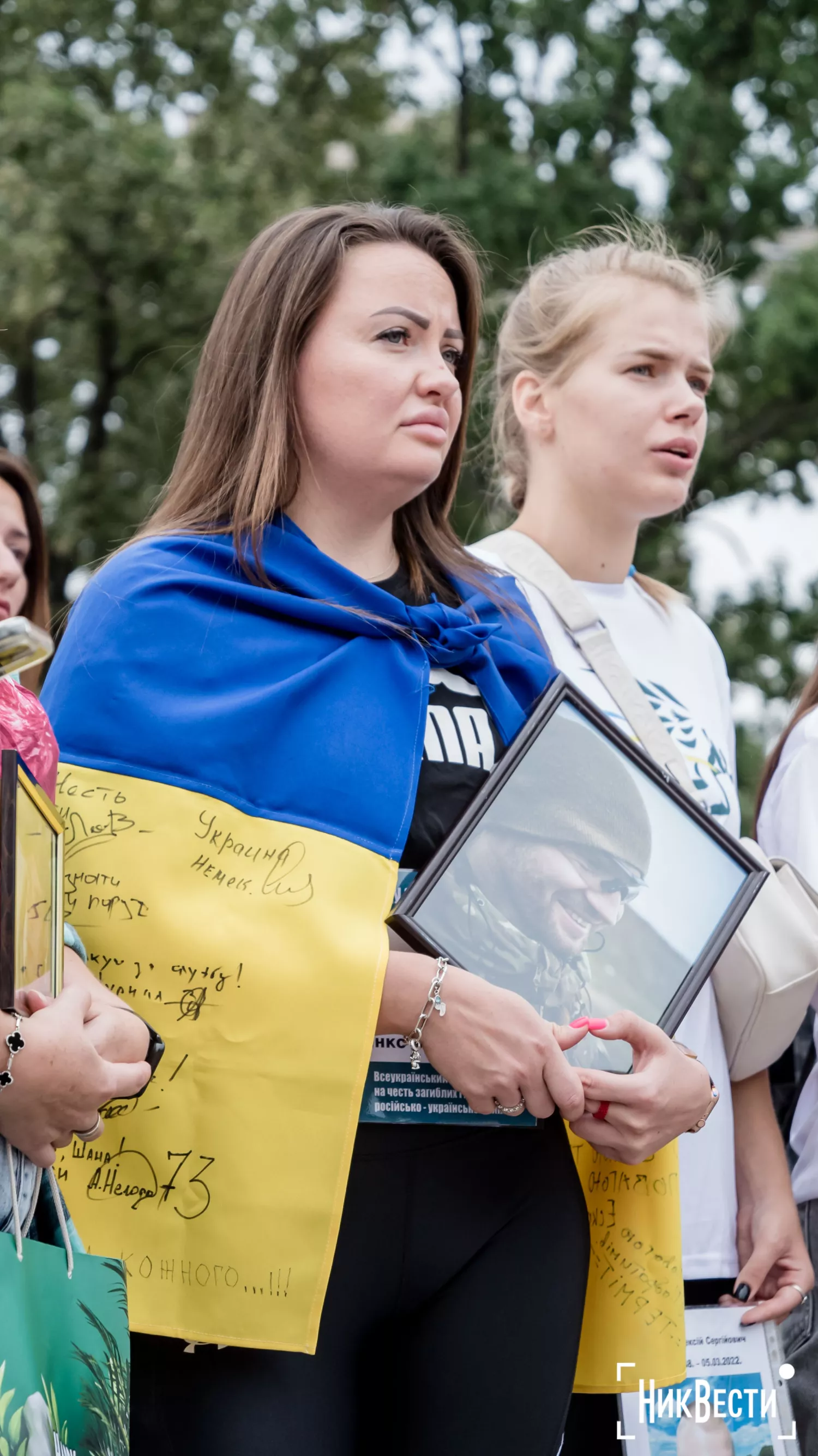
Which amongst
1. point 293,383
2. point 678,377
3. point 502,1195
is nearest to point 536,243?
point 678,377

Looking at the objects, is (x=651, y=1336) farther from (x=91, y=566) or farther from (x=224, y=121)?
(x=224, y=121)

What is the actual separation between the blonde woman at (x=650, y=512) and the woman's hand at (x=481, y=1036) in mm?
719

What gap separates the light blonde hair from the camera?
3004 mm

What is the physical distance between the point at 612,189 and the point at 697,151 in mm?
730

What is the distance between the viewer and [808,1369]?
2.59 m

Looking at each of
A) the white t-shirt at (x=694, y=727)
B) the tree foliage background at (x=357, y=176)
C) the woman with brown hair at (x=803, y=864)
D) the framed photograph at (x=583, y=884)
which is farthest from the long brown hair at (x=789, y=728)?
the tree foliage background at (x=357, y=176)

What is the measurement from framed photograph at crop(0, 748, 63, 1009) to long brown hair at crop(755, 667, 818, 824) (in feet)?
5.64

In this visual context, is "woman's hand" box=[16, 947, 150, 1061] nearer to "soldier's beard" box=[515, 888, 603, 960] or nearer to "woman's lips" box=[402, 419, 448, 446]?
"soldier's beard" box=[515, 888, 603, 960]

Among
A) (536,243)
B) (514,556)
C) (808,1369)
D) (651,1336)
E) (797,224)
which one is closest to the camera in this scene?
(651,1336)

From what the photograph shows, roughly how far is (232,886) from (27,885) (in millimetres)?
412

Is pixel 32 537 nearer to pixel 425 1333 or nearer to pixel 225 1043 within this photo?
pixel 225 1043

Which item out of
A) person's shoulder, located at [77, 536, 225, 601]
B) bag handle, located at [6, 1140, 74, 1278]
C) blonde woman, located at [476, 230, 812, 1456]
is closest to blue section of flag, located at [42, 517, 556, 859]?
person's shoulder, located at [77, 536, 225, 601]

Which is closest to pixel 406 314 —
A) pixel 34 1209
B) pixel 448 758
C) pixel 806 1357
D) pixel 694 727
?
pixel 448 758

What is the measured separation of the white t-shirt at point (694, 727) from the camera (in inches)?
98.8
